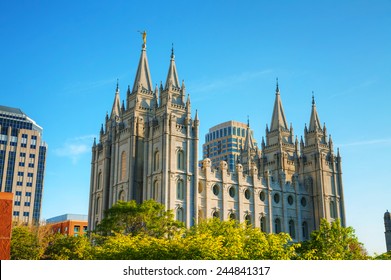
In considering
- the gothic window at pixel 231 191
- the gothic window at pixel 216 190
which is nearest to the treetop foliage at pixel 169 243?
the gothic window at pixel 216 190

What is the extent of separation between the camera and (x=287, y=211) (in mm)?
79125

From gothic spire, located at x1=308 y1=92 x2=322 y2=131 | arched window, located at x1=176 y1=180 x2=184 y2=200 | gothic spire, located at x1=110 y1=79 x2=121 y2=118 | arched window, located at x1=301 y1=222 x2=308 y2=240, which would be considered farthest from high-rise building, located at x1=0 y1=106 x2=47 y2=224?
gothic spire, located at x1=308 y1=92 x2=322 y2=131

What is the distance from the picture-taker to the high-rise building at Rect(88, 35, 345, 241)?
66.3 m

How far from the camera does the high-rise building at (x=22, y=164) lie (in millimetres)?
123938

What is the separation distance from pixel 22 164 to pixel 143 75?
64441 mm

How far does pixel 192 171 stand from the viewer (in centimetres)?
6712

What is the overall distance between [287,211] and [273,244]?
148ft

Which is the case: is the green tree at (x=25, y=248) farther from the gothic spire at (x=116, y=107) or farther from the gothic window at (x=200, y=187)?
the gothic spire at (x=116, y=107)

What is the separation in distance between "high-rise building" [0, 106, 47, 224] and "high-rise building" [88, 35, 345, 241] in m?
53.9

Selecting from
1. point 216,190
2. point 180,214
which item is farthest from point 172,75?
point 180,214

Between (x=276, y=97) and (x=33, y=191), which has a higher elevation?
(x=276, y=97)

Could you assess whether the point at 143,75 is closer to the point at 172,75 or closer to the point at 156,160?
the point at 172,75
